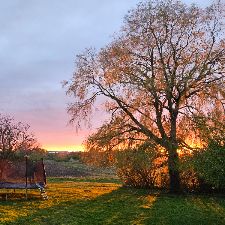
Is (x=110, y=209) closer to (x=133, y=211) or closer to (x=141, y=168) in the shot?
(x=133, y=211)

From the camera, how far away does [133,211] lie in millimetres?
18094

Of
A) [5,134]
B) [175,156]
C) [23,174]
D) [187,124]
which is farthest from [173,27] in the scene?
[5,134]

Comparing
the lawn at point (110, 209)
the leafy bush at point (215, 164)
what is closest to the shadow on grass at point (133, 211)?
the lawn at point (110, 209)

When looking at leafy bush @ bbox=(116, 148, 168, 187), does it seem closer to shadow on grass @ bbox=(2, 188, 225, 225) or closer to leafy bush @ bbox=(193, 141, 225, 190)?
shadow on grass @ bbox=(2, 188, 225, 225)

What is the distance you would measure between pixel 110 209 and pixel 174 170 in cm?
769

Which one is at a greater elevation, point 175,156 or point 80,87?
point 80,87

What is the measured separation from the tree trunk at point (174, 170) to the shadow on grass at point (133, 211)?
1.94 metres

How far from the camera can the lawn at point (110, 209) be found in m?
15.9

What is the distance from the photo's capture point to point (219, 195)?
25.3m

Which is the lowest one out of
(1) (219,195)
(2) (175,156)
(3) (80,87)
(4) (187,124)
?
(1) (219,195)

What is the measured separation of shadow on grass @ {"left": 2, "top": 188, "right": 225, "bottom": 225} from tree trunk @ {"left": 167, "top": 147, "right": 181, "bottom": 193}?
1941 mm

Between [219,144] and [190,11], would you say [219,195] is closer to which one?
[219,144]

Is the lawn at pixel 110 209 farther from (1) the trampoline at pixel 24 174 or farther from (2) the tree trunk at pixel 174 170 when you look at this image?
(2) the tree trunk at pixel 174 170

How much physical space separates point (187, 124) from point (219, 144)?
22.2ft
